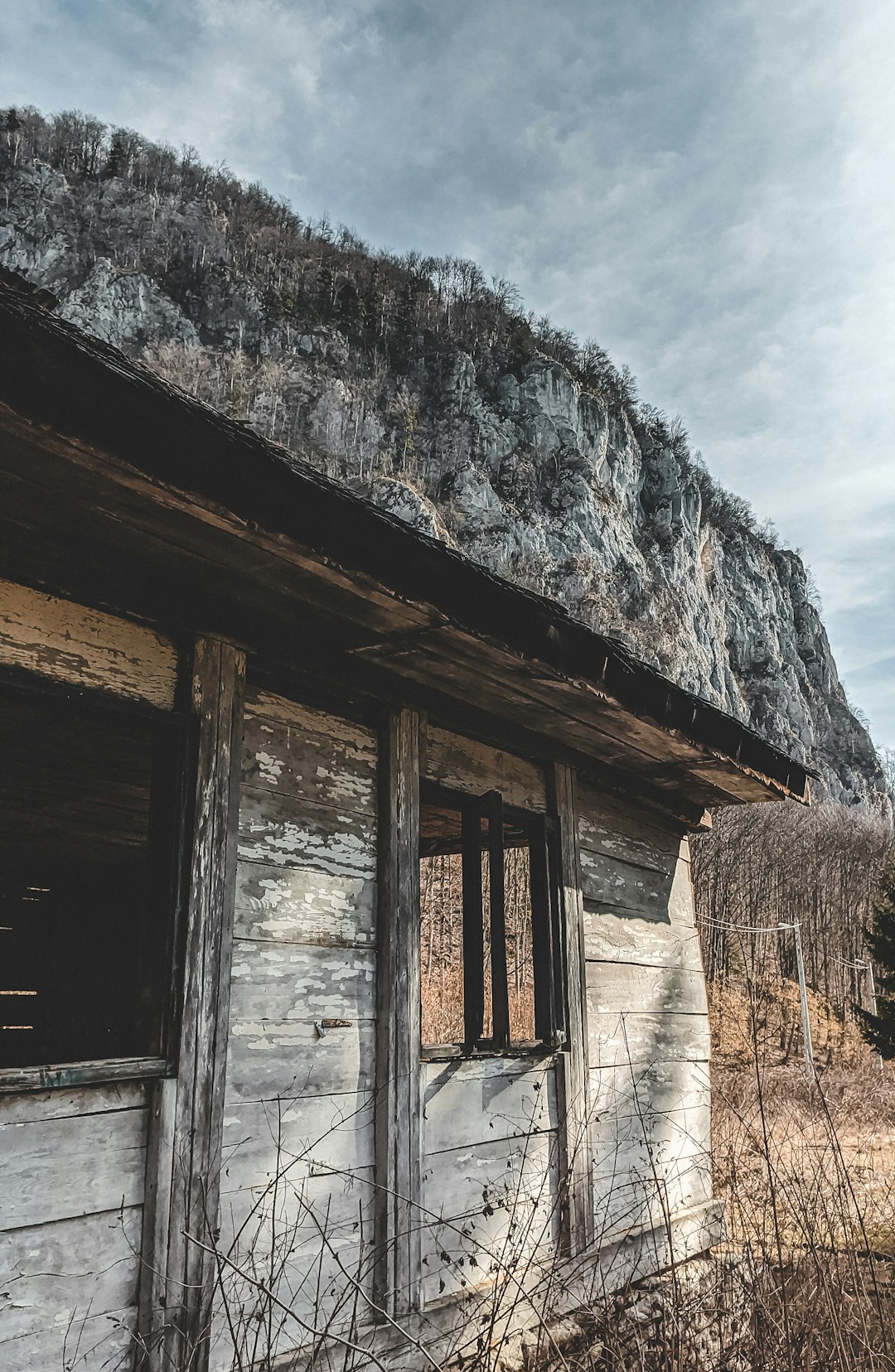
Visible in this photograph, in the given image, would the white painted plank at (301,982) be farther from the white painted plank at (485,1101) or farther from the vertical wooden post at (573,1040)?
the vertical wooden post at (573,1040)

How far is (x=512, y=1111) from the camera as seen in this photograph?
407cm

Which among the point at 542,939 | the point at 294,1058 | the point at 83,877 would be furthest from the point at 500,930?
the point at 83,877

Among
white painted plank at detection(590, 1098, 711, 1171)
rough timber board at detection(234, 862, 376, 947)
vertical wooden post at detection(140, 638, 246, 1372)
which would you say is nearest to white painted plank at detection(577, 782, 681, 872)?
white painted plank at detection(590, 1098, 711, 1171)

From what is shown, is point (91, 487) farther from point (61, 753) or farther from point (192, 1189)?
point (61, 753)

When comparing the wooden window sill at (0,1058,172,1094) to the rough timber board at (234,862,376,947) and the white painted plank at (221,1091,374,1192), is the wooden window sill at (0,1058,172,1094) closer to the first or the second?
the white painted plank at (221,1091,374,1192)

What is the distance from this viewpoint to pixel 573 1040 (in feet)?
14.7

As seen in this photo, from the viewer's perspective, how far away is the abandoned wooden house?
2.32 metres

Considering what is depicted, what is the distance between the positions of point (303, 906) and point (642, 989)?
278 centimetres

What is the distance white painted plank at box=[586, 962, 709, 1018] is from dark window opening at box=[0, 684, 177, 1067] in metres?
2.35

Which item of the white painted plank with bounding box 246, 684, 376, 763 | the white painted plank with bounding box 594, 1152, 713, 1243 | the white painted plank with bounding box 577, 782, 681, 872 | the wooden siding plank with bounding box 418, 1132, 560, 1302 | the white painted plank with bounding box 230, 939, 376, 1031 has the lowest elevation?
the white painted plank with bounding box 594, 1152, 713, 1243

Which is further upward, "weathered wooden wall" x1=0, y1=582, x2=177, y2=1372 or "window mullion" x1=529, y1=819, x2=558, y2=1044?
"window mullion" x1=529, y1=819, x2=558, y2=1044

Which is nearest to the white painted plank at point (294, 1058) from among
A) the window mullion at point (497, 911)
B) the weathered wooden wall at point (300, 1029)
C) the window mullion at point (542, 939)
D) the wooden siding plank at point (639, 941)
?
the weathered wooden wall at point (300, 1029)

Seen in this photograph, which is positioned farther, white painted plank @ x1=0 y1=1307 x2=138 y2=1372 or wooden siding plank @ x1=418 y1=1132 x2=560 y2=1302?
wooden siding plank @ x1=418 y1=1132 x2=560 y2=1302

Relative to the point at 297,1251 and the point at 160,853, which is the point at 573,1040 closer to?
the point at 297,1251
